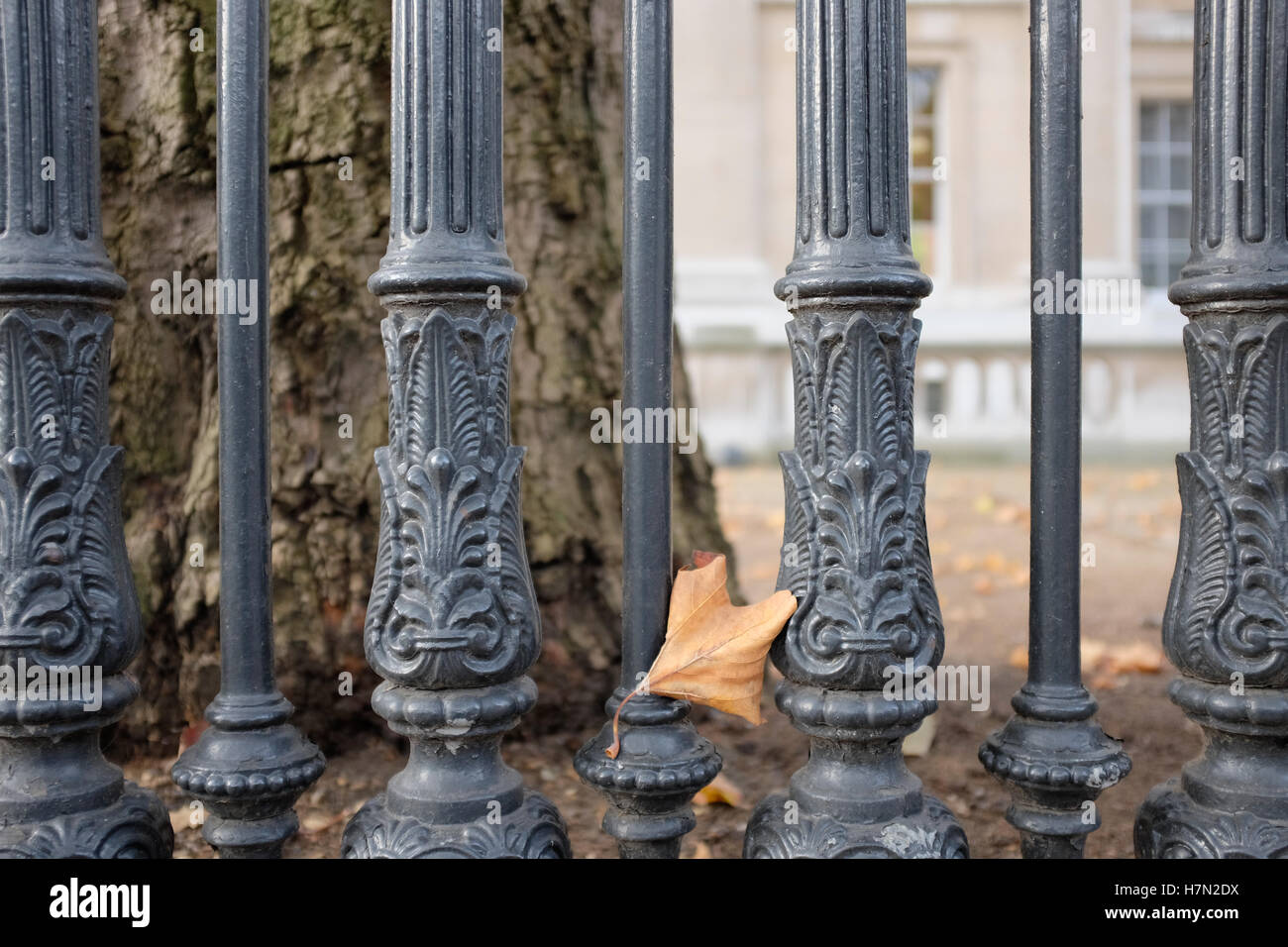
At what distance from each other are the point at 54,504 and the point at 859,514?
1.14 m

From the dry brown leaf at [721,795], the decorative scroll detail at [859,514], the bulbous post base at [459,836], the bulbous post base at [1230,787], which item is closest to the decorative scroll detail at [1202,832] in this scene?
the bulbous post base at [1230,787]

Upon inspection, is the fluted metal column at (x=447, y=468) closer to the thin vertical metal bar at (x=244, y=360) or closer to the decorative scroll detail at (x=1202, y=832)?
the thin vertical metal bar at (x=244, y=360)

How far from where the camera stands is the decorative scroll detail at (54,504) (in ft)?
4.75

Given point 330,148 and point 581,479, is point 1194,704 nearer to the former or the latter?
point 581,479

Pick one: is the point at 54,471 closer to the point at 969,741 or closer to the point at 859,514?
the point at 859,514

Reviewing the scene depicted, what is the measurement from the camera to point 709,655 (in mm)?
1517

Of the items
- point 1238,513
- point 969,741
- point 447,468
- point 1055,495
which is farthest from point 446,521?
point 969,741

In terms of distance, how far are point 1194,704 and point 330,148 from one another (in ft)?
6.23

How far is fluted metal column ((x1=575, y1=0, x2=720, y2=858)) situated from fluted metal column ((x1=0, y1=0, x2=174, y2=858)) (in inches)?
28.2

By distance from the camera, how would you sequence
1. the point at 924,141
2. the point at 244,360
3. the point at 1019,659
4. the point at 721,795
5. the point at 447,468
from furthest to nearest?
the point at 924,141
the point at 1019,659
the point at 721,795
the point at 244,360
the point at 447,468
